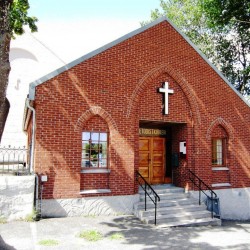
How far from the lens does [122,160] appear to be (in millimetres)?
10914

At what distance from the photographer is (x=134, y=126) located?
1138cm

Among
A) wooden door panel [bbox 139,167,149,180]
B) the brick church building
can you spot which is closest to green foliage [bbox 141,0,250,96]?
the brick church building

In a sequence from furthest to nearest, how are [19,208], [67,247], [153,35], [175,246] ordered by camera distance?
[153,35]
[19,208]
[175,246]
[67,247]

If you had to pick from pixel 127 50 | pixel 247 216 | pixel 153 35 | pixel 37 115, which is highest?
pixel 153 35

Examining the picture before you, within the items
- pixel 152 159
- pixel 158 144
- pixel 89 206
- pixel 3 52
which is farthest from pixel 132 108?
pixel 3 52

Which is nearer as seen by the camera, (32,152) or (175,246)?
(175,246)

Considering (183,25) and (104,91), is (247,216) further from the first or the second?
(183,25)

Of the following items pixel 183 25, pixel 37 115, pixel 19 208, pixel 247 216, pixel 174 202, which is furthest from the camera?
pixel 183 25

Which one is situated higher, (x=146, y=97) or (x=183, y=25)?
(x=183, y=25)

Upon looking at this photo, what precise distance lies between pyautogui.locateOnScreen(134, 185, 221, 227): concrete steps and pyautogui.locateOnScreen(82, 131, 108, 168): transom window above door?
2026 mm

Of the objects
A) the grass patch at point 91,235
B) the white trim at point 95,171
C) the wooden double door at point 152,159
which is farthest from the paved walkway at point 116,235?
the wooden double door at point 152,159

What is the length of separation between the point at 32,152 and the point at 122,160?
312 cm

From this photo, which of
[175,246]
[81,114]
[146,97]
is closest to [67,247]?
[175,246]

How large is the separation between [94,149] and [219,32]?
58.9 ft
